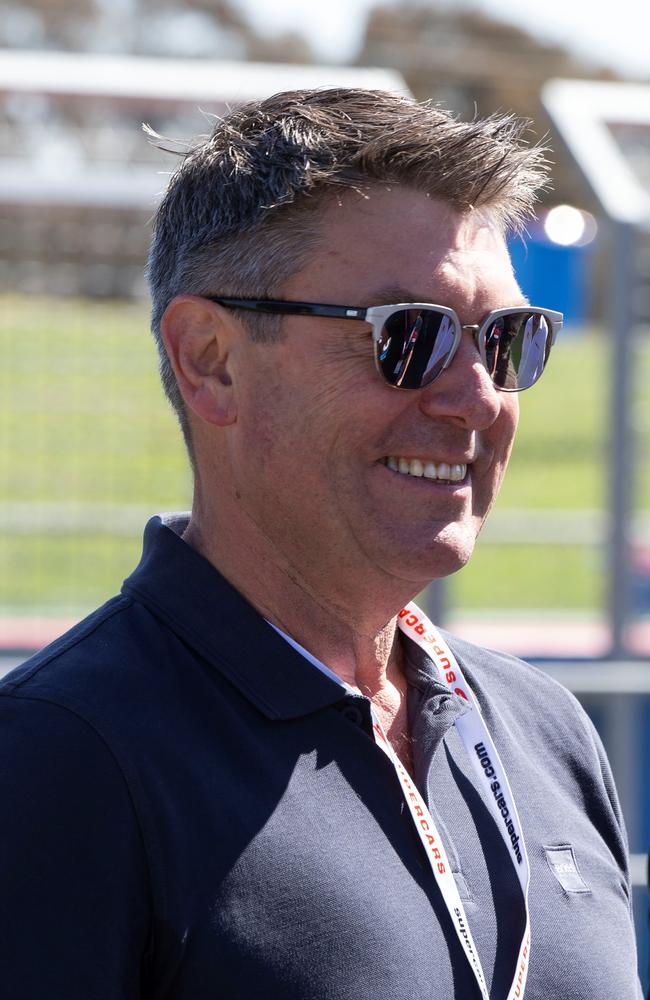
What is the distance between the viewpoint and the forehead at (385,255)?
67.8 inches

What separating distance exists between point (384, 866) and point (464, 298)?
2.32 ft

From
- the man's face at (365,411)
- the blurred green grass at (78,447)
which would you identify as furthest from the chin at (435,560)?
the blurred green grass at (78,447)

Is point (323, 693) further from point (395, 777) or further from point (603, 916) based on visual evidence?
point (603, 916)

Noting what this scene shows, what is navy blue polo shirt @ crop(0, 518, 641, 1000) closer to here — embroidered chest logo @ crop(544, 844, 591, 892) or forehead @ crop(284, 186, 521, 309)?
embroidered chest logo @ crop(544, 844, 591, 892)

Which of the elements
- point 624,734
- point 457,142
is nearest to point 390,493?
point 457,142

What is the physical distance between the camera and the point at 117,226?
5.00 metres

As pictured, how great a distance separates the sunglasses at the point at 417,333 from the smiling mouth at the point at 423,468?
0.10 m

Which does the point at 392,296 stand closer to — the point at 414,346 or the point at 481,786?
the point at 414,346

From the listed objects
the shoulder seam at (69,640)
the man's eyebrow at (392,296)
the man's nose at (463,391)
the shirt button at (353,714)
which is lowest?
the shirt button at (353,714)

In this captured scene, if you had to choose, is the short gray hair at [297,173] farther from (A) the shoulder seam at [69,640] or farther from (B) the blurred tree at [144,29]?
(B) the blurred tree at [144,29]

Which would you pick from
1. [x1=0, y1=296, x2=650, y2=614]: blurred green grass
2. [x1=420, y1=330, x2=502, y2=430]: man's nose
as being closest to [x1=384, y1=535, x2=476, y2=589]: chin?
[x1=420, y1=330, x2=502, y2=430]: man's nose


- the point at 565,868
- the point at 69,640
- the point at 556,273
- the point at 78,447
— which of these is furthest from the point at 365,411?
the point at 78,447

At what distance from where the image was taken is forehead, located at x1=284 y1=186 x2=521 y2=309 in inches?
67.8

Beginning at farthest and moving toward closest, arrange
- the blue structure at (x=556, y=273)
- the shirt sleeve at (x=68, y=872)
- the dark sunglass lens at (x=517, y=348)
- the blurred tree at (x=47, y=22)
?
the blurred tree at (x=47, y=22)
the blue structure at (x=556, y=273)
the dark sunglass lens at (x=517, y=348)
the shirt sleeve at (x=68, y=872)
